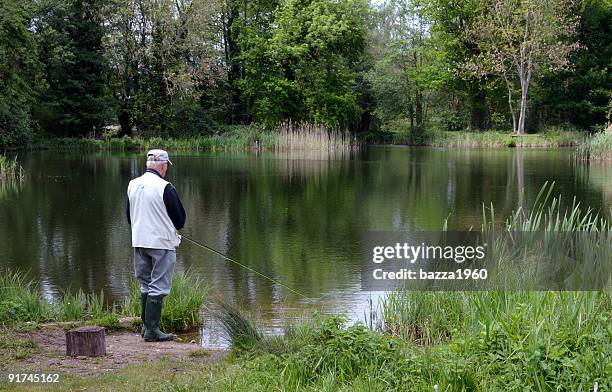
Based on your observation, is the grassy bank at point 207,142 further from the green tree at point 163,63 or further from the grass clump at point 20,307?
the grass clump at point 20,307

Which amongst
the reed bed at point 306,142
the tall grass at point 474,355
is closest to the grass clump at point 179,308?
the tall grass at point 474,355

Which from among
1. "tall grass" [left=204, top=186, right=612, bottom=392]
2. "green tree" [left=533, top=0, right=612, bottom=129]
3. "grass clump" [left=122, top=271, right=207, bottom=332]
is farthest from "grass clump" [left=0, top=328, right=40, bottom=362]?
"green tree" [left=533, top=0, right=612, bottom=129]

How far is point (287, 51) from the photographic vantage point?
42.6 metres

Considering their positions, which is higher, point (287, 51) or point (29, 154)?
point (287, 51)

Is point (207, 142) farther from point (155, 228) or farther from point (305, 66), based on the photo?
point (155, 228)

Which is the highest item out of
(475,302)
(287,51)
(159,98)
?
(287,51)

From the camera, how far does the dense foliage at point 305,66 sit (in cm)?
4022

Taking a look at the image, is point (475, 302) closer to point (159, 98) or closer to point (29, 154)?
point (29, 154)

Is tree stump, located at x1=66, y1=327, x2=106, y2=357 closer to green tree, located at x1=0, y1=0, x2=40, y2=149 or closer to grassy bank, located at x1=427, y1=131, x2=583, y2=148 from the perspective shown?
green tree, located at x1=0, y1=0, x2=40, y2=149

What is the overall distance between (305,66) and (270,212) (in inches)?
1146

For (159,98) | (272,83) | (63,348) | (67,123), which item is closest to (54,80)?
(67,123)

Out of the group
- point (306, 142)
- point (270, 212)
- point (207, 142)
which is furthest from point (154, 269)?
point (207, 142)

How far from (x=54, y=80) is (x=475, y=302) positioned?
3939cm

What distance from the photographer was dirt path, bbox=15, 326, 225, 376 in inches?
195
